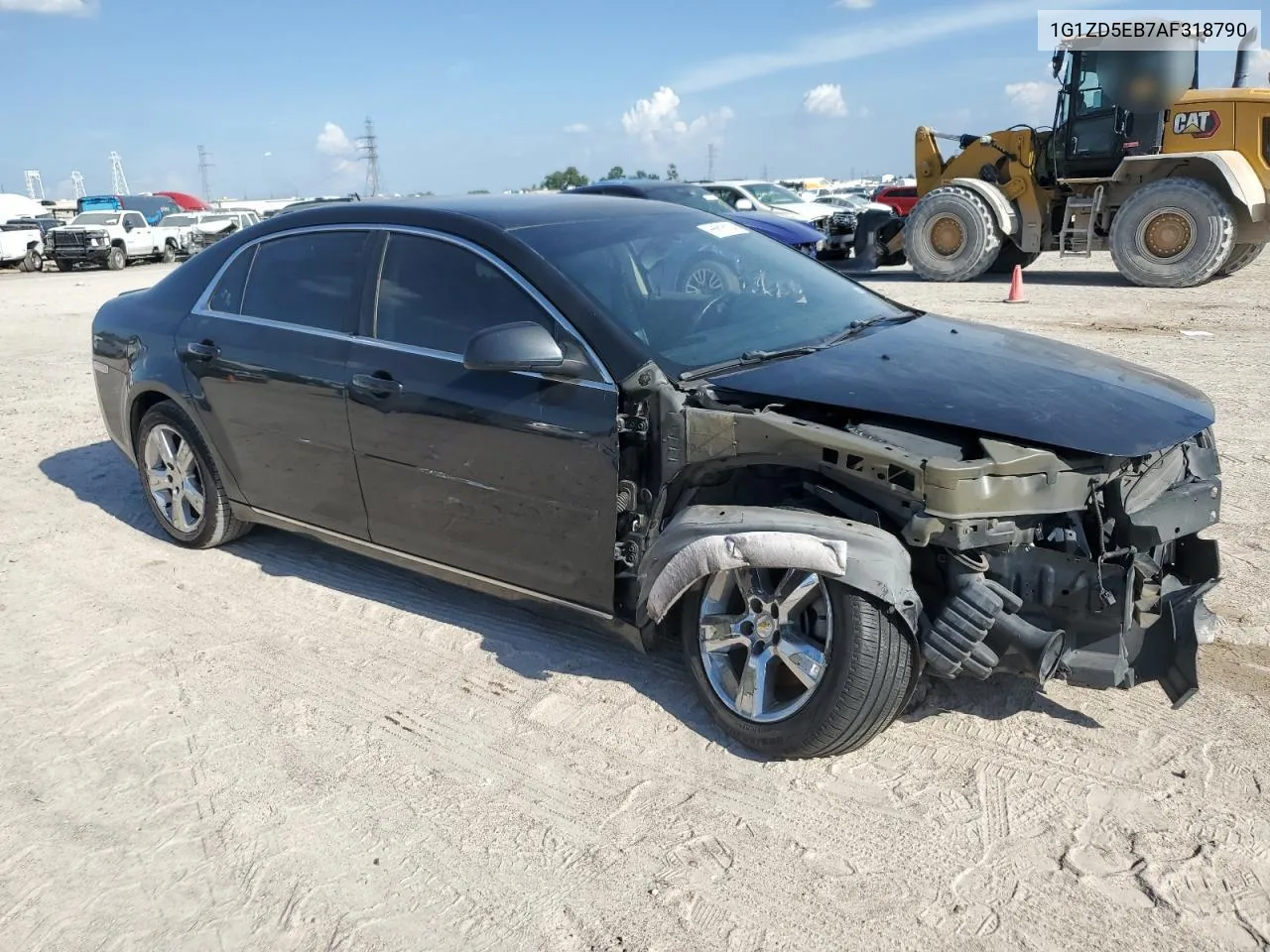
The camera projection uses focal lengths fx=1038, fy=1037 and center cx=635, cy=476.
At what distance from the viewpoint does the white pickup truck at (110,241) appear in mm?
27781

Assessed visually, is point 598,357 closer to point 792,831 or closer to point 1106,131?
point 792,831

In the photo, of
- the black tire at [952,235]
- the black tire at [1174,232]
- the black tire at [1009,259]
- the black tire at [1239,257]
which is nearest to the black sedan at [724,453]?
the black tire at [1174,232]

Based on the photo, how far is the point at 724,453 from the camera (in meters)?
3.29

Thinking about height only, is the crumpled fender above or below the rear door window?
below

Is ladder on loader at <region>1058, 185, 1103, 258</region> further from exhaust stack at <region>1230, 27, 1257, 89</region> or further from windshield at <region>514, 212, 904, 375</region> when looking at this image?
windshield at <region>514, 212, 904, 375</region>

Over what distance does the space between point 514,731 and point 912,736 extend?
1325mm

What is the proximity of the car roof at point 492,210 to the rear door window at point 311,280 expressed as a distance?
0.10m

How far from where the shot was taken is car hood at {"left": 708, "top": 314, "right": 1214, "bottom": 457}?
3084 millimetres

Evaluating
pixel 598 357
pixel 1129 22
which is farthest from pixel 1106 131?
pixel 598 357

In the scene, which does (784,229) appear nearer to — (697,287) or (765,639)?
(697,287)

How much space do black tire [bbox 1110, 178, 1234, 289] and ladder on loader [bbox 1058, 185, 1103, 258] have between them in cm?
30

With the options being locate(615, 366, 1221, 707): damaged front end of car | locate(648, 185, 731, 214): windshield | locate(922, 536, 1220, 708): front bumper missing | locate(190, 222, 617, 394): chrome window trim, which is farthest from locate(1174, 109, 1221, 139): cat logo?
locate(190, 222, 617, 394): chrome window trim

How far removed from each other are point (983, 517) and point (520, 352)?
156 cm

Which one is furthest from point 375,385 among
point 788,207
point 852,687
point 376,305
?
point 788,207
